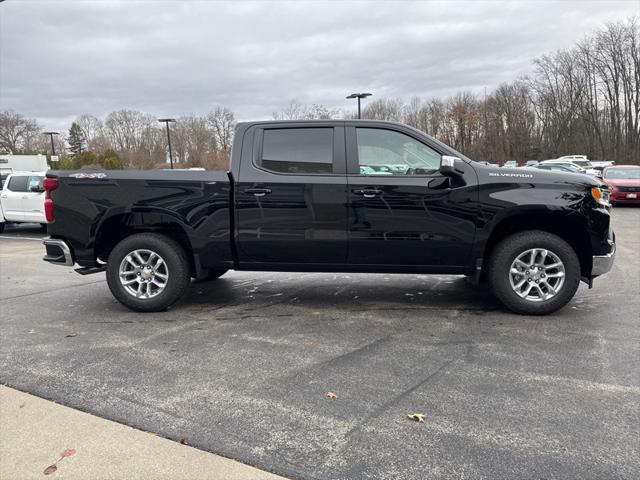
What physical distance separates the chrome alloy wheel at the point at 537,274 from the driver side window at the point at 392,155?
1.29 meters

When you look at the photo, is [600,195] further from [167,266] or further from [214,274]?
[214,274]

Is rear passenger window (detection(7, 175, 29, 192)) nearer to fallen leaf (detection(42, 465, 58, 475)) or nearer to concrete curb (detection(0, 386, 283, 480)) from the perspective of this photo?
concrete curb (detection(0, 386, 283, 480))

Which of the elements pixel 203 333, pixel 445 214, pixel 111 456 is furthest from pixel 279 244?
pixel 111 456

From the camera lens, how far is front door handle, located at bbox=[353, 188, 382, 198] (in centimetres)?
497

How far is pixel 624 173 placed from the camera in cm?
1964

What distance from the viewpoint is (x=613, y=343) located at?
4.23 m

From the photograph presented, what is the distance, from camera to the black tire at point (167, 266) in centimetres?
526

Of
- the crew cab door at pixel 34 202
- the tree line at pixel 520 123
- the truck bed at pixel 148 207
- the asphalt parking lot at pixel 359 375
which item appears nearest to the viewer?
the asphalt parking lot at pixel 359 375

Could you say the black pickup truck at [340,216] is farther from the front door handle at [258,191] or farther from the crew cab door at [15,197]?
the crew cab door at [15,197]


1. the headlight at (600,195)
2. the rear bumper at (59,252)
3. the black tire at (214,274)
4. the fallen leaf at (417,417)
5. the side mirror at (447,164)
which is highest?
the side mirror at (447,164)

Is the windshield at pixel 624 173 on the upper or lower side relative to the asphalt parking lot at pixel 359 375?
upper

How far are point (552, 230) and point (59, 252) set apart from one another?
17.3ft

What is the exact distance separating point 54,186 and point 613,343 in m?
5.63

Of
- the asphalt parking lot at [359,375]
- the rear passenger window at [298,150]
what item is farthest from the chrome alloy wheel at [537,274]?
the rear passenger window at [298,150]
